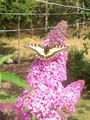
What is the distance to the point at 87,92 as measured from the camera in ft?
23.0

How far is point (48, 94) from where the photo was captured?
59.9 inches

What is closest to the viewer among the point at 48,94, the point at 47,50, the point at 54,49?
the point at 48,94

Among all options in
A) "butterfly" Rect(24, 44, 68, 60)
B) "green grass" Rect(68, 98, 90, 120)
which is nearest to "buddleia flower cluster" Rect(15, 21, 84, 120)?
"butterfly" Rect(24, 44, 68, 60)

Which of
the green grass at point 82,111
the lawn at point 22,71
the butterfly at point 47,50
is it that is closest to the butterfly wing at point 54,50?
the butterfly at point 47,50

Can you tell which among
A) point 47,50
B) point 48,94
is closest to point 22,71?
point 47,50

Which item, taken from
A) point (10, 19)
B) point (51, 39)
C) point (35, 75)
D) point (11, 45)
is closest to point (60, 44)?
point (51, 39)

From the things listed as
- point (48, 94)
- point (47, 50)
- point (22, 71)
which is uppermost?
point (47, 50)

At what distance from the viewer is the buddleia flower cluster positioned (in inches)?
59.7

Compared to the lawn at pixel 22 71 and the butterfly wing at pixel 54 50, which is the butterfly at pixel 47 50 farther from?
the lawn at pixel 22 71

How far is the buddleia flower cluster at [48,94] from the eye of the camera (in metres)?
1.52

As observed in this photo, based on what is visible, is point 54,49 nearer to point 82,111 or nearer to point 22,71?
point 82,111

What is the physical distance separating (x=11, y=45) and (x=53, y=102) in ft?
35.8

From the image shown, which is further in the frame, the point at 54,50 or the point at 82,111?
the point at 82,111

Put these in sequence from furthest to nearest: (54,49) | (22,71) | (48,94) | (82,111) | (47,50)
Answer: (22,71), (82,111), (47,50), (54,49), (48,94)
